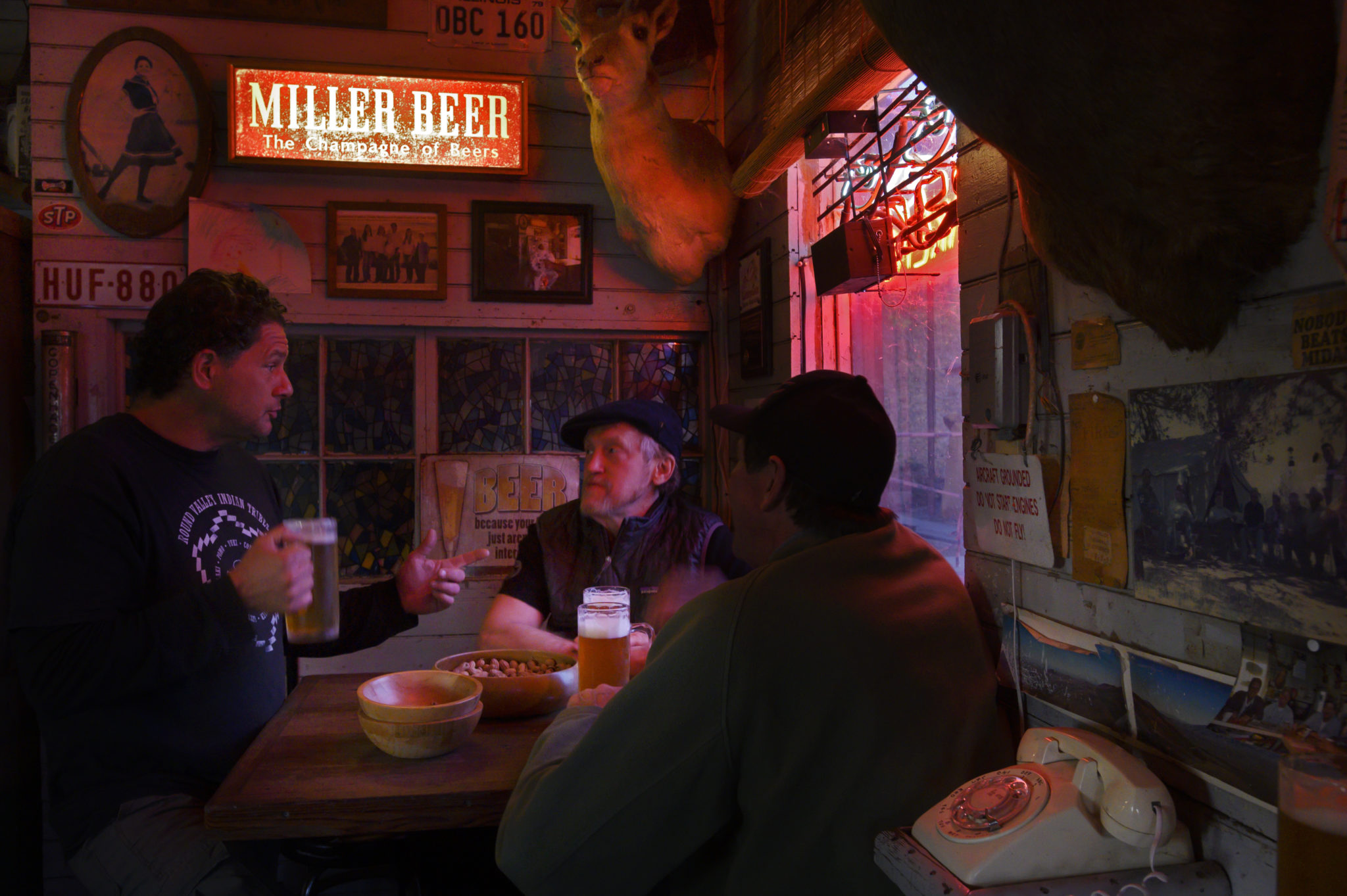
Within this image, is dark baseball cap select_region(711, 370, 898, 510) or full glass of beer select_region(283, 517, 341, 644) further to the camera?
full glass of beer select_region(283, 517, 341, 644)

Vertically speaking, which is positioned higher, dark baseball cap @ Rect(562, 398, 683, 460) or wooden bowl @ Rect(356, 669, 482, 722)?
dark baseball cap @ Rect(562, 398, 683, 460)

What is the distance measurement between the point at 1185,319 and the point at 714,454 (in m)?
2.62

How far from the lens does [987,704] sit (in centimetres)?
125

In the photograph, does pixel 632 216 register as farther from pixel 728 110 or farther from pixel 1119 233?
pixel 1119 233

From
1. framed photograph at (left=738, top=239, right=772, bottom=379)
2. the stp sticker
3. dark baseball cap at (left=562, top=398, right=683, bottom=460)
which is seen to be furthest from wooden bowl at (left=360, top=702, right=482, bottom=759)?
the stp sticker

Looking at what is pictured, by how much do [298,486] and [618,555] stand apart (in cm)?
156

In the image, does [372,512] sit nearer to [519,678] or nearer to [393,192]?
[393,192]

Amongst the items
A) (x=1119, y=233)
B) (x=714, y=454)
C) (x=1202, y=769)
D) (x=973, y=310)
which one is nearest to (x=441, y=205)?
(x=714, y=454)

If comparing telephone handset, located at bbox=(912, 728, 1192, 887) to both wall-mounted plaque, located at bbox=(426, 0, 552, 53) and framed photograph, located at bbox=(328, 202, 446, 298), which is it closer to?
framed photograph, located at bbox=(328, 202, 446, 298)

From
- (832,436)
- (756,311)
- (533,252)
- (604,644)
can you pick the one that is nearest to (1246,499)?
(832,436)

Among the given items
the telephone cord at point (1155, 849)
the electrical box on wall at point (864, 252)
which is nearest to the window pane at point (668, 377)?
the electrical box on wall at point (864, 252)

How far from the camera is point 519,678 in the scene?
5.91 ft

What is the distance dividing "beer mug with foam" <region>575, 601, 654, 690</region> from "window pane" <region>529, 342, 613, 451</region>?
5.73ft

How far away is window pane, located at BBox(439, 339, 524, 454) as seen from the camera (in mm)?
3469
